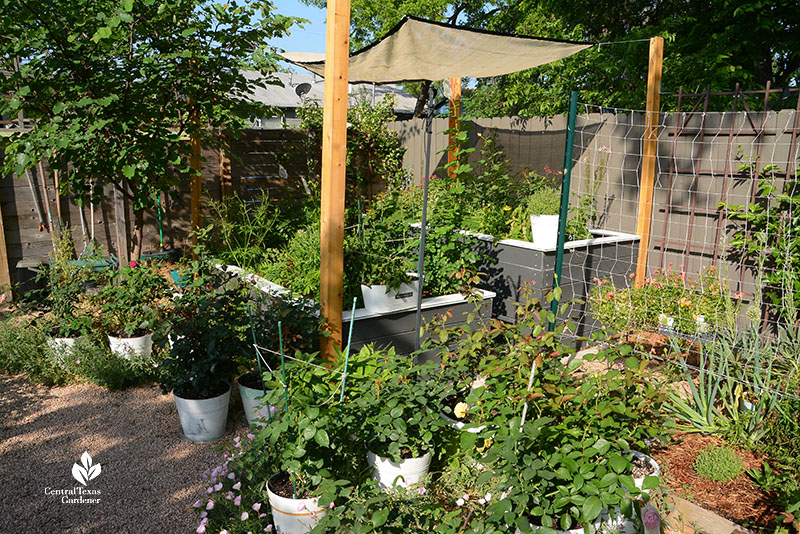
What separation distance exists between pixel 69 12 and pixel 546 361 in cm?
362

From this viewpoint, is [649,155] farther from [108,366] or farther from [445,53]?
[108,366]

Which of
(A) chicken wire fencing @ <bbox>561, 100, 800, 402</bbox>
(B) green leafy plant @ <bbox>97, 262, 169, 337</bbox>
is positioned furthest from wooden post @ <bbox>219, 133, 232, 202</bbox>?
(A) chicken wire fencing @ <bbox>561, 100, 800, 402</bbox>

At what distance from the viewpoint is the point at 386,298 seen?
3.75m

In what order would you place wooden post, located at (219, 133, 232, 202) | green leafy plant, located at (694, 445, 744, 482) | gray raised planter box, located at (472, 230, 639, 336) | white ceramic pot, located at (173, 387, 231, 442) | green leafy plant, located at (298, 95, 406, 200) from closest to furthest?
green leafy plant, located at (694, 445, 744, 482), white ceramic pot, located at (173, 387, 231, 442), gray raised planter box, located at (472, 230, 639, 336), wooden post, located at (219, 133, 232, 202), green leafy plant, located at (298, 95, 406, 200)

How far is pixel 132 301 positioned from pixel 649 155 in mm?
4212

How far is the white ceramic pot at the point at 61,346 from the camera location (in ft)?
12.7

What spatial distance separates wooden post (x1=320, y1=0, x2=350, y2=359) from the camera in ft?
9.64

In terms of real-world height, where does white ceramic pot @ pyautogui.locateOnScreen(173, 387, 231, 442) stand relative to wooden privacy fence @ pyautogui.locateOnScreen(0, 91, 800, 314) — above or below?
below

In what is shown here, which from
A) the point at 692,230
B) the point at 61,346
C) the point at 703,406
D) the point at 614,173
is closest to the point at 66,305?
the point at 61,346

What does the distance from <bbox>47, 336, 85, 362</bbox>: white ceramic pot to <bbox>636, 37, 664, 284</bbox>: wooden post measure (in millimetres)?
4365

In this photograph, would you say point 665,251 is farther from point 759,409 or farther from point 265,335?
point 265,335

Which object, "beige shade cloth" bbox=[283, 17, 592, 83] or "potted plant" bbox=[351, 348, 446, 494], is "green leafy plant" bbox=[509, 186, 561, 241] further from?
"potted plant" bbox=[351, 348, 446, 494]

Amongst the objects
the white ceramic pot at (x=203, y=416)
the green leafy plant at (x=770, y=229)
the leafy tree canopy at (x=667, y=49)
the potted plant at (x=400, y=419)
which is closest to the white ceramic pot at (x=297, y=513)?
the potted plant at (x=400, y=419)

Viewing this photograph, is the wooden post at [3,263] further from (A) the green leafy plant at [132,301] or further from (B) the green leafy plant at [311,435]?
(B) the green leafy plant at [311,435]
